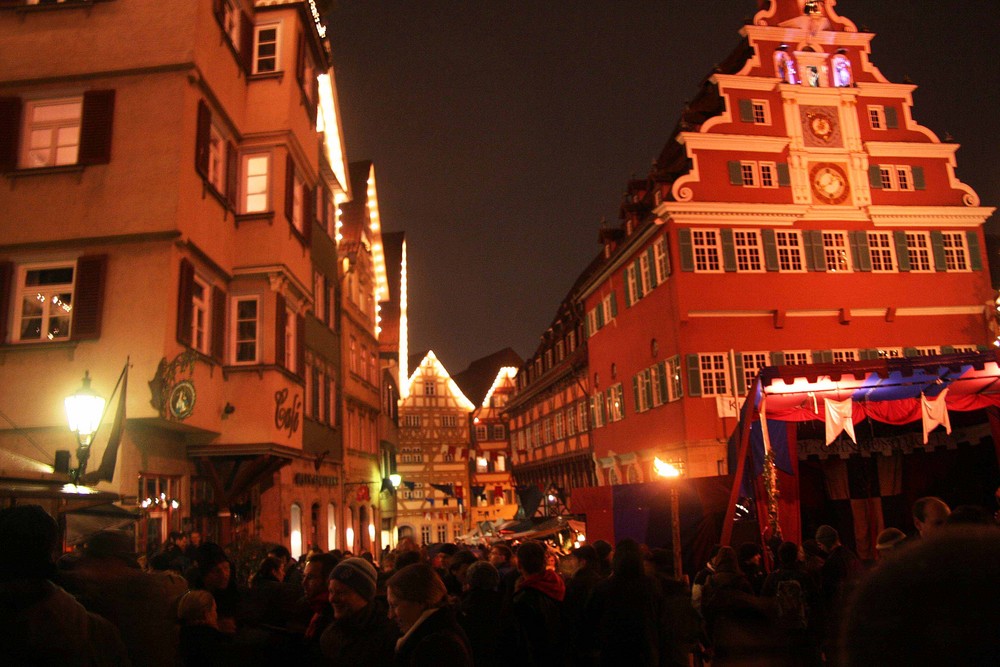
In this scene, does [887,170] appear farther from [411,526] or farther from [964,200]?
[411,526]

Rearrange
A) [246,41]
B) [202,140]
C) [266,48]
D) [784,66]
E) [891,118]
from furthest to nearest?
[891,118], [784,66], [266,48], [246,41], [202,140]

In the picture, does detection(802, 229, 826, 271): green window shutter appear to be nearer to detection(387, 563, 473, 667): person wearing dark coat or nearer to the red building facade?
the red building facade

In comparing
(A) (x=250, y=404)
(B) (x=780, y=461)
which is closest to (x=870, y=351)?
(B) (x=780, y=461)

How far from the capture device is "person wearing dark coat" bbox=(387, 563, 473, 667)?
4.03 meters

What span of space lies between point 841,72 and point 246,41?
74.1 ft

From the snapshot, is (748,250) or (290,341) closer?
(290,341)

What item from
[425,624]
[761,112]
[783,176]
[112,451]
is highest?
[761,112]

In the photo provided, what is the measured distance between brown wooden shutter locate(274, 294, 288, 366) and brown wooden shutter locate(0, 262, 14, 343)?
15.6ft

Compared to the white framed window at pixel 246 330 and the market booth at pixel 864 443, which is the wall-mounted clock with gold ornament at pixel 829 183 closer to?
the market booth at pixel 864 443

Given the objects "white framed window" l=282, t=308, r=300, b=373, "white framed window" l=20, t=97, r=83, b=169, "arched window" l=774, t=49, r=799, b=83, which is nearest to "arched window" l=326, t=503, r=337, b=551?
"white framed window" l=282, t=308, r=300, b=373

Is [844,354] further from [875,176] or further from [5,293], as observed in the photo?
[5,293]

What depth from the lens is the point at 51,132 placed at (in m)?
15.0

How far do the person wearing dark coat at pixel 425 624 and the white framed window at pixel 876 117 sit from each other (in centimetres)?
3202

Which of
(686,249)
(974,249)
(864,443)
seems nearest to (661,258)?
(686,249)
